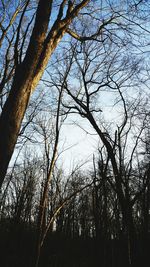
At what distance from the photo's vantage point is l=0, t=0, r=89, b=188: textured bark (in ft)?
6.58

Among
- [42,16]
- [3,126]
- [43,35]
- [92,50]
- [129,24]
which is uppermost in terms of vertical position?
[92,50]

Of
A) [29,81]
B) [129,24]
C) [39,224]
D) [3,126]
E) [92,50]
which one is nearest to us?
[39,224]

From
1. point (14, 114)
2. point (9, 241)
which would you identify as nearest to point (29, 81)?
point (14, 114)

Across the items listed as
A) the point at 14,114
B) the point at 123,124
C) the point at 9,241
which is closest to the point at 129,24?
the point at 14,114

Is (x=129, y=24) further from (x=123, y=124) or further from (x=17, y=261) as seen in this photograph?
(x=17, y=261)

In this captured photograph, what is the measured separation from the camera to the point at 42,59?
9.26 ft

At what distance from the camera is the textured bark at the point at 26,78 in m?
2.01

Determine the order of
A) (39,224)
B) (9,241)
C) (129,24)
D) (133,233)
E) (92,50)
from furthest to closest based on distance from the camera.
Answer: (9,241) → (92,50) → (133,233) → (129,24) → (39,224)

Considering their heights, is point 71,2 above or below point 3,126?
above

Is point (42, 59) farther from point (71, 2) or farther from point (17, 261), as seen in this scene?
point (17, 261)

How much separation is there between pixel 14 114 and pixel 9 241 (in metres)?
15.0

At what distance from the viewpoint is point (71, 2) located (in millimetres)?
4055

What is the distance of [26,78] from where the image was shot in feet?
7.95

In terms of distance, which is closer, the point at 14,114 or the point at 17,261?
the point at 14,114
